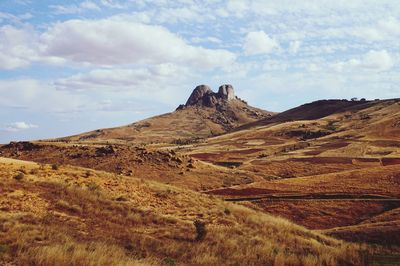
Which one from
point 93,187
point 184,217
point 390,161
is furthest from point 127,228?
point 390,161

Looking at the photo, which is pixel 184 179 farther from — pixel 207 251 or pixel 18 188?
pixel 207 251

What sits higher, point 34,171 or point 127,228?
point 34,171

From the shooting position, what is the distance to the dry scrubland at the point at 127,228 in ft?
43.9

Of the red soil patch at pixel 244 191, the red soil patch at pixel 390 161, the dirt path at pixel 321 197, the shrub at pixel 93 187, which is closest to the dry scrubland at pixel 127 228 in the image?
the shrub at pixel 93 187

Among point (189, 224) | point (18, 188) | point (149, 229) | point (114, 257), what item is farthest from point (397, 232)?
point (18, 188)

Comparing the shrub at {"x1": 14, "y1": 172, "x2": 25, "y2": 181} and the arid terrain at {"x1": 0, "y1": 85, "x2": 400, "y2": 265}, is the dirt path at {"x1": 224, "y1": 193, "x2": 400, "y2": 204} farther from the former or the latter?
the shrub at {"x1": 14, "y1": 172, "x2": 25, "y2": 181}

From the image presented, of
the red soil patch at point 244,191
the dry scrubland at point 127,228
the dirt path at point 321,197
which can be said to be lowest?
the dirt path at point 321,197

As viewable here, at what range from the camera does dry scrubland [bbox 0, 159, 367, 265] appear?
1337cm

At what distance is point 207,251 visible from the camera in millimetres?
16609

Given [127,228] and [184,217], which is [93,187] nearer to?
[184,217]

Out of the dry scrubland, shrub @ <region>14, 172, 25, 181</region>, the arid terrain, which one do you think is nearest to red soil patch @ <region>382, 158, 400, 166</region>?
the arid terrain

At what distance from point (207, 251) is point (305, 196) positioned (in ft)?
A: 111

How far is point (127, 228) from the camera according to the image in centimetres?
1980

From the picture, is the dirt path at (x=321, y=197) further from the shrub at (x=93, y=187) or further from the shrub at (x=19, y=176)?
the shrub at (x=19, y=176)
